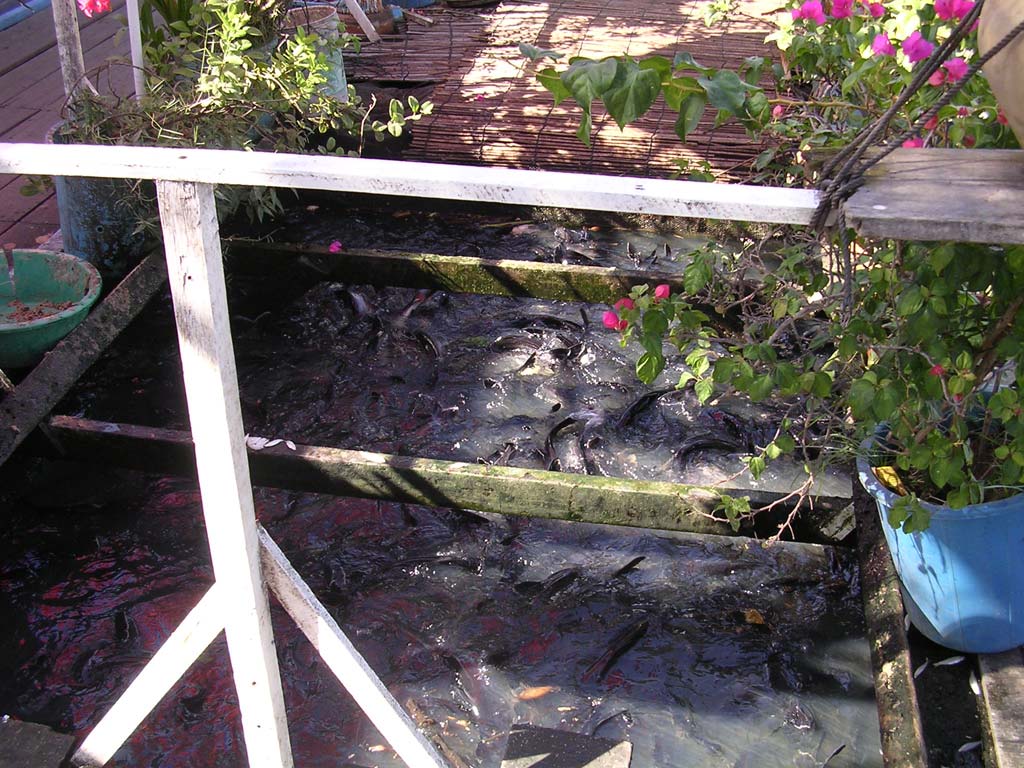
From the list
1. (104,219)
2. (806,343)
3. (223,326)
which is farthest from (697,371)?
(104,219)

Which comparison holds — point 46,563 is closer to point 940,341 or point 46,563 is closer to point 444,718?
point 444,718

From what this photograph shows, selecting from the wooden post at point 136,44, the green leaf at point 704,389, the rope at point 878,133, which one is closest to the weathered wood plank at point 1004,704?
the green leaf at point 704,389

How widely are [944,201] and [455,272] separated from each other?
8.99 ft

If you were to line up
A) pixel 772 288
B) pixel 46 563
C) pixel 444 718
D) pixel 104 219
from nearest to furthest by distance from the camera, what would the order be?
pixel 444 718 → pixel 772 288 → pixel 46 563 → pixel 104 219

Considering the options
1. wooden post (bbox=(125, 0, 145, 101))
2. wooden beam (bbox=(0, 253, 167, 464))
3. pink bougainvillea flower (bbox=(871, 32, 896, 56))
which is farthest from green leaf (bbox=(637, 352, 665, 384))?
wooden post (bbox=(125, 0, 145, 101))

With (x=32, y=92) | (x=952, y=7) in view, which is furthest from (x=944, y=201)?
(x=32, y=92)

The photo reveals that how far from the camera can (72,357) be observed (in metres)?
3.37

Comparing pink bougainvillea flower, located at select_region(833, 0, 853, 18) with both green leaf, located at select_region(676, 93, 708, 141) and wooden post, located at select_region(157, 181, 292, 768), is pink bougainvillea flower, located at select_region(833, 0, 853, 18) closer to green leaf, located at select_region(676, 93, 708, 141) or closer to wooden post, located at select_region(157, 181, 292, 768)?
green leaf, located at select_region(676, 93, 708, 141)

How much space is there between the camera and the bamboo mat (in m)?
5.11

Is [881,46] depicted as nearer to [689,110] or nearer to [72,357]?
[689,110]

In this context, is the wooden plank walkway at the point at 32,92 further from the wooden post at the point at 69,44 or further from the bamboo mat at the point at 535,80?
the bamboo mat at the point at 535,80

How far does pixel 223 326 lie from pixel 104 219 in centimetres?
265

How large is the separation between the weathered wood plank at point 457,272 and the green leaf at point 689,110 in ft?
7.00

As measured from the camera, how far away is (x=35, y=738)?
223 centimetres
